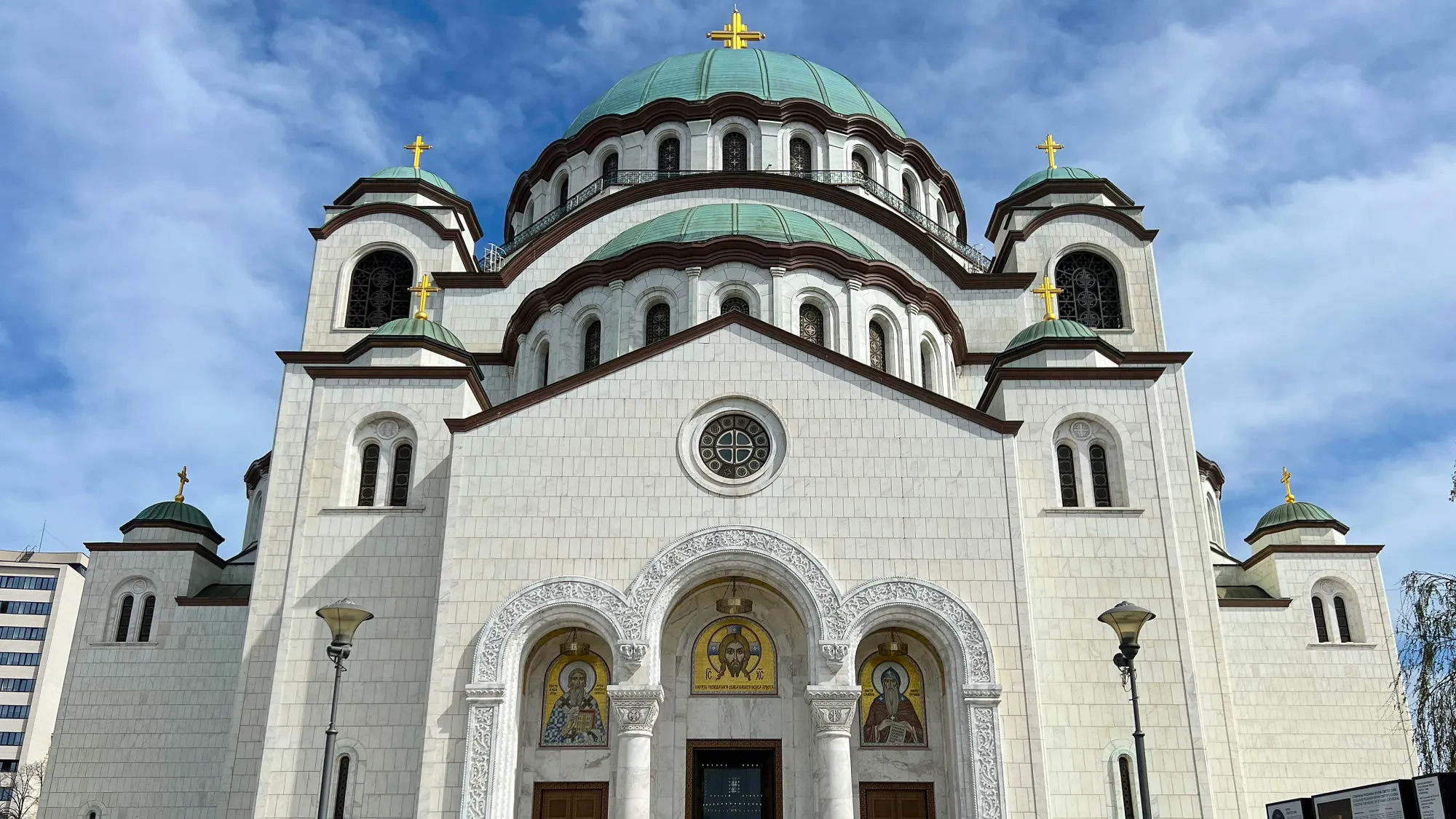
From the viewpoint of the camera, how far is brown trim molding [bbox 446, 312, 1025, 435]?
18.9 m

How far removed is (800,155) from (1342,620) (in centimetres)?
1613

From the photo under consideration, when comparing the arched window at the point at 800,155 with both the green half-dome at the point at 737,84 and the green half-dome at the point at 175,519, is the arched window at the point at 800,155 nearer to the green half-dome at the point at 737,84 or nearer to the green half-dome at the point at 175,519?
the green half-dome at the point at 737,84

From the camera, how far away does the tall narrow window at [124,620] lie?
78.7 feet

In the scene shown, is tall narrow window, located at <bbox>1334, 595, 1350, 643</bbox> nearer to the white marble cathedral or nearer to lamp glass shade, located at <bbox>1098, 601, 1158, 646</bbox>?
the white marble cathedral

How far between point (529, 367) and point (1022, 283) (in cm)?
1058

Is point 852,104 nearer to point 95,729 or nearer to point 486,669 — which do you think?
point 486,669

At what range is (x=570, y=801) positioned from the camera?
1830cm

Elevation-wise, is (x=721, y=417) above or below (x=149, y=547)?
above

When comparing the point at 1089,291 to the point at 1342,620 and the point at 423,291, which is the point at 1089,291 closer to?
the point at 1342,620

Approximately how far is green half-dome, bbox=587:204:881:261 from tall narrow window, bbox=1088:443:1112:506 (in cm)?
603

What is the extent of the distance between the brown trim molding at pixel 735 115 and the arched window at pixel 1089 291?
271 inches

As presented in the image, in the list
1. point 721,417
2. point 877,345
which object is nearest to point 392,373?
point 721,417

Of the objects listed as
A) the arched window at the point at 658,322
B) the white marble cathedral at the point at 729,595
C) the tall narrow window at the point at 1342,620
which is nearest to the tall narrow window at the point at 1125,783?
the white marble cathedral at the point at 729,595

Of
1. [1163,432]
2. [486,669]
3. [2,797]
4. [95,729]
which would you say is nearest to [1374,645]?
[1163,432]
